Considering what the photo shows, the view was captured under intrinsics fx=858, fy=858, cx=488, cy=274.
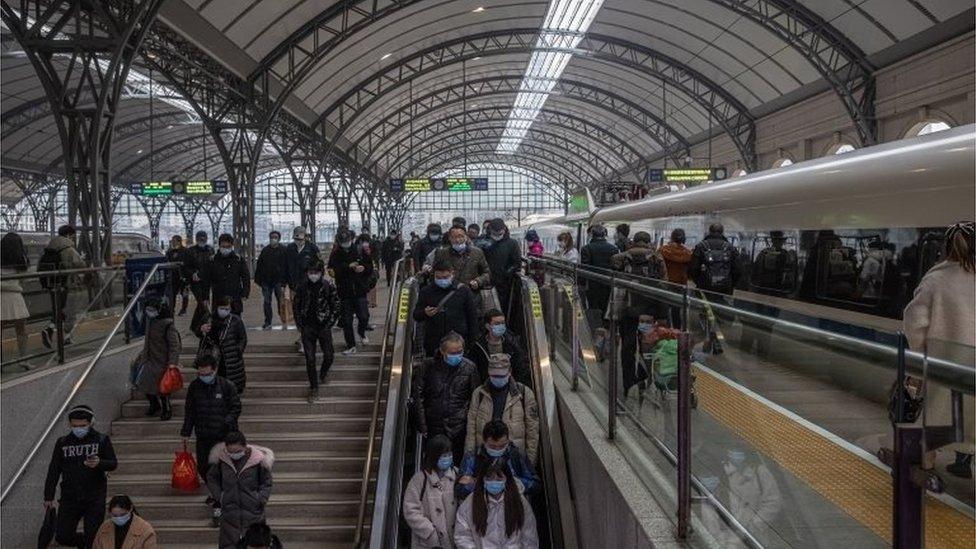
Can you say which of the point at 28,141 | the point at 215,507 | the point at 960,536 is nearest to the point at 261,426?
the point at 215,507

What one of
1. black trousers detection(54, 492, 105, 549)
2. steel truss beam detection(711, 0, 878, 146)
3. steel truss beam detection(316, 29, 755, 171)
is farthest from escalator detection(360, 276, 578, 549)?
steel truss beam detection(316, 29, 755, 171)

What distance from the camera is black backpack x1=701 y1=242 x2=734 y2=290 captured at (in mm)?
9922

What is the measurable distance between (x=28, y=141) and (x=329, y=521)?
45.9 meters

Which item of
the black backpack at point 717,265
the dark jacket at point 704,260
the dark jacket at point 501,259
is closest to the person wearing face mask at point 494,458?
the dark jacket at point 704,260

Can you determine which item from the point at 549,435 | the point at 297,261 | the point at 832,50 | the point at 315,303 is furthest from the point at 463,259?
the point at 832,50

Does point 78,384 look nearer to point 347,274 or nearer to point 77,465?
point 77,465

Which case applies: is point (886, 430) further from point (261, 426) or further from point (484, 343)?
point (261, 426)

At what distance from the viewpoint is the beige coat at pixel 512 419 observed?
7289 mm

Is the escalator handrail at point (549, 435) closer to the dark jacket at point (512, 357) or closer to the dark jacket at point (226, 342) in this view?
the dark jacket at point (512, 357)

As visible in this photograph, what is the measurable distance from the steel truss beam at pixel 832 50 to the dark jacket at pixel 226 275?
1865 cm

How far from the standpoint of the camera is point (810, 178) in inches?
413

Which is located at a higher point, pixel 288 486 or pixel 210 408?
pixel 210 408

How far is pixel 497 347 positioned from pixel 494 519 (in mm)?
2639

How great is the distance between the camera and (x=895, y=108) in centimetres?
2392
